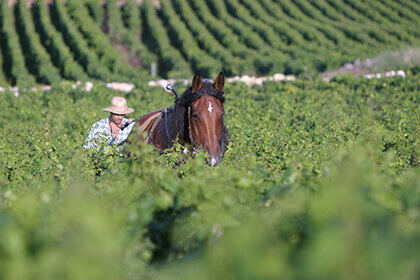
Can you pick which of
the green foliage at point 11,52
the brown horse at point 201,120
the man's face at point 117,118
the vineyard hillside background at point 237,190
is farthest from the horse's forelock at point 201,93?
the green foliage at point 11,52

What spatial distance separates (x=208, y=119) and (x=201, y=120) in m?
0.08

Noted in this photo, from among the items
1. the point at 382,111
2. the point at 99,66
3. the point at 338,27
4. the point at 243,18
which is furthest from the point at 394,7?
the point at 382,111

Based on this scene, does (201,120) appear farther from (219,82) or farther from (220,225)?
(220,225)

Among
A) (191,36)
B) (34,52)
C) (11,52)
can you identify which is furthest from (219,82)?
(191,36)

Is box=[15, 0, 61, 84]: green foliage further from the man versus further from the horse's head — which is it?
the horse's head

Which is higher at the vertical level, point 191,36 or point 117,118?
point 117,118

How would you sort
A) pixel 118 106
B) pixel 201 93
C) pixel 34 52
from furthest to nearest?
pixel 34 52 → pixel 118 106 → pixel 201 93

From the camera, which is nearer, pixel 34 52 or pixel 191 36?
pixel 34 52

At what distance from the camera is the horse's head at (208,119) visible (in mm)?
5309

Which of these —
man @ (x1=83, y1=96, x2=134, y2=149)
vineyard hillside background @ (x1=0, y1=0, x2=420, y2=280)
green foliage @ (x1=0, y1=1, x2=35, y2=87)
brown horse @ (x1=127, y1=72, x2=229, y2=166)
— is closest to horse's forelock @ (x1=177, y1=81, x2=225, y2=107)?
brown horse @ (x1=127, y1=72, x2=229, y2=166)

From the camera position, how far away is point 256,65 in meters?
28.5

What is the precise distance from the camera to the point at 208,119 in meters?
5.41

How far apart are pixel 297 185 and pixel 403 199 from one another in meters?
0.71

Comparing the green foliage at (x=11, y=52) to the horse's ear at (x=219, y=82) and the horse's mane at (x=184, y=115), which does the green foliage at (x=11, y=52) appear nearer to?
the horse's mane at (x=184, y=115)
